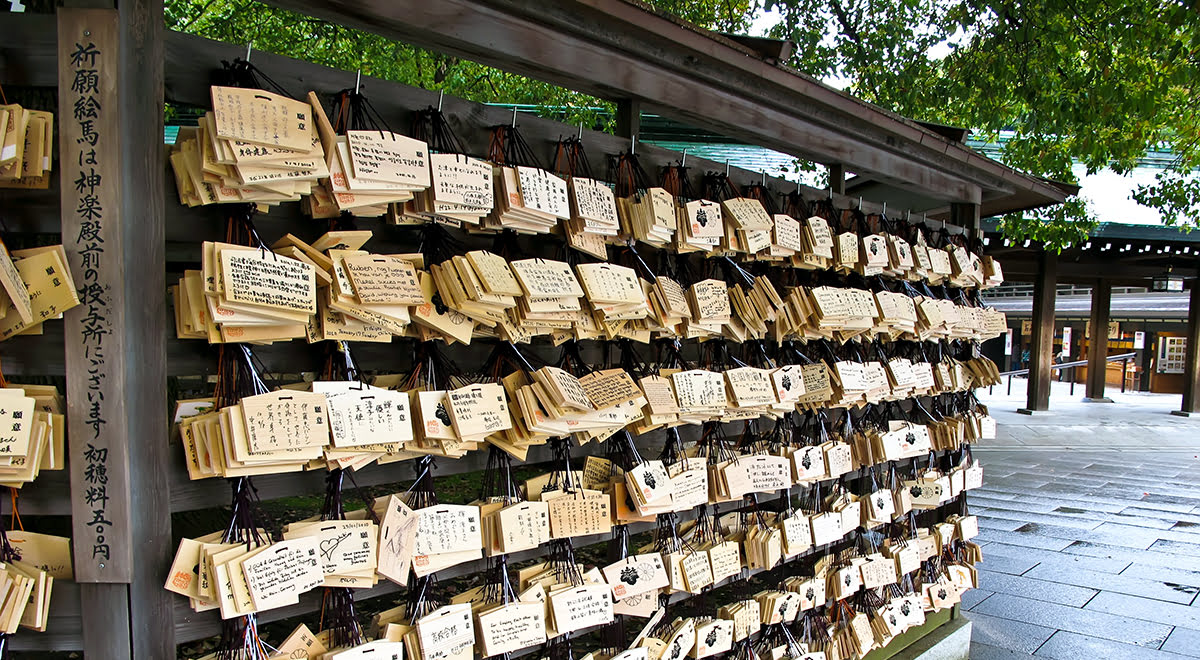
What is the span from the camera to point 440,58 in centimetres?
854

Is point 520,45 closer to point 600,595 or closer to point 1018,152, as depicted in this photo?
A: point 600,595

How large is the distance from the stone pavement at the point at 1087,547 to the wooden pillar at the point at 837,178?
309 cm

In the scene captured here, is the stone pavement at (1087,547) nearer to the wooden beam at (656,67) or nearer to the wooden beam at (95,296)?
the wooden beam at (656,67)

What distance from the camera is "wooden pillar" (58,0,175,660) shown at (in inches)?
61.3

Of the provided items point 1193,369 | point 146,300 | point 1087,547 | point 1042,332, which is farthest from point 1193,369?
point 146,300

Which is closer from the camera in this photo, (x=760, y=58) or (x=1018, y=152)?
(x=760, y=58)

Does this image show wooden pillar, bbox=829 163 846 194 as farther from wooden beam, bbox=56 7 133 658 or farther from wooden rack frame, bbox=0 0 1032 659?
wooden beam, bbox=56 7 133 658

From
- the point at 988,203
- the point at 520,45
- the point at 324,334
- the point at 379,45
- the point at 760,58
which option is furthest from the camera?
the point at 379,45

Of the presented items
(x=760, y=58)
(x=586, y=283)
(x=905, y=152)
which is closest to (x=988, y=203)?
(x=905, y=152)

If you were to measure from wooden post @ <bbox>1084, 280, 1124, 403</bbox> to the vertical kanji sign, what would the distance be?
19.5 m

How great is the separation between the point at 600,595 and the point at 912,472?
8.20 ft

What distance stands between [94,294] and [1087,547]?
7881 millimetres

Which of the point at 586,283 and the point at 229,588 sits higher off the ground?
the point at 586,283

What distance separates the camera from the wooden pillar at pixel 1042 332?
14719 mm
